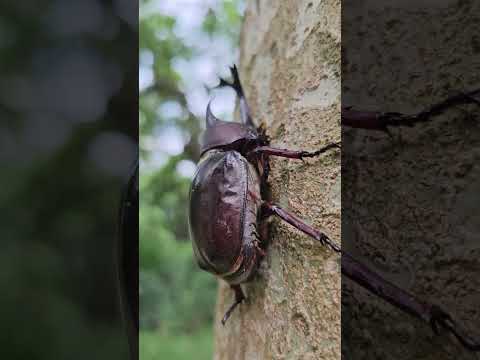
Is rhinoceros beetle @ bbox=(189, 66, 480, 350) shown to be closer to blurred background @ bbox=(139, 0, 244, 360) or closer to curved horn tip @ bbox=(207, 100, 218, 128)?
curved horn tip @ bbox=(207, 100, 218, 128)

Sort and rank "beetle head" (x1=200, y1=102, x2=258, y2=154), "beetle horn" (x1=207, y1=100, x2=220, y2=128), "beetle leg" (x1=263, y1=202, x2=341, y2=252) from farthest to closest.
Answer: "beetle horn" (x1=207, y1=100, x2=220, y2=128)
"beetle head" (x1=200, y1=102, x2=258, y2=154)
"beetle leg" (x1=263, y1=202, x2=341, y2=252)

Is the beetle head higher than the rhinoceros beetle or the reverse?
higher

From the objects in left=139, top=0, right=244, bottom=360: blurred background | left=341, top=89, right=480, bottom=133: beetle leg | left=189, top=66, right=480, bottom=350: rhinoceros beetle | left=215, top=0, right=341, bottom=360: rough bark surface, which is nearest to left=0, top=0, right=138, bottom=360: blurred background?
left=189, top=66, right=480, bottom=350: rhinoceros beetle

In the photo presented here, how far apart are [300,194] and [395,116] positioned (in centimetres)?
22

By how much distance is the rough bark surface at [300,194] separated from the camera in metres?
0.65

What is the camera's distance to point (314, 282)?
2.19ft

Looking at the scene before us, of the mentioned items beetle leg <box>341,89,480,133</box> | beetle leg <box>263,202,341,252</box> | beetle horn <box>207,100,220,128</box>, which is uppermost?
beetle horn <box>207,100,220,128</box>

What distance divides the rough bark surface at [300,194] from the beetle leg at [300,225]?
12 millimetres

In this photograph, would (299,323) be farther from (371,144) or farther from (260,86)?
(260,86)

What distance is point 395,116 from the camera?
A: 1.77 feet

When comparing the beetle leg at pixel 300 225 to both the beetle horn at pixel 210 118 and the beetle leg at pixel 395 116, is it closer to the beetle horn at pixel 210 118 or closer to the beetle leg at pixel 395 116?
the beetle leg at pixel 395 116

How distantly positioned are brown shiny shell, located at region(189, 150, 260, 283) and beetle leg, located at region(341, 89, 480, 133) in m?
0.25

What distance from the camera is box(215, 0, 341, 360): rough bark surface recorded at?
0.65 meters

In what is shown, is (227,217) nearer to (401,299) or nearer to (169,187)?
(401,299)
